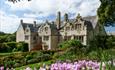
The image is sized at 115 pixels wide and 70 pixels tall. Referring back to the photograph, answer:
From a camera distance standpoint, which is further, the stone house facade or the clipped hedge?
the clipped hedge

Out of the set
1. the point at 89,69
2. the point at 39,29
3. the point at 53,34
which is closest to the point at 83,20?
the point at 53,34

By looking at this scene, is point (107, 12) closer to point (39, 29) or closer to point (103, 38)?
point (103, 38)

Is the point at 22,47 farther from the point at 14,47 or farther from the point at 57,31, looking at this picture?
the point at 57,31

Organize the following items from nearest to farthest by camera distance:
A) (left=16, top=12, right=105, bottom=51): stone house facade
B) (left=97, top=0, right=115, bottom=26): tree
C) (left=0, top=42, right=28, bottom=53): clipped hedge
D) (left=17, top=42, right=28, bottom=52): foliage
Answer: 1. (left=97, top=0, right=115, bottom=26): tree
2. (left=16, top=12, right=105, bottom=51): stone house facade
3. (left=0, top=42, right=28, bottom=53): clipped hedge
4. (left=17, top=42, right=28, bottom=52): foliage

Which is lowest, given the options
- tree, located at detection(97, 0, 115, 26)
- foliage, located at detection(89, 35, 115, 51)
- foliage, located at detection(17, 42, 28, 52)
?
foliage, located at detection(17, 42, 28, 52)

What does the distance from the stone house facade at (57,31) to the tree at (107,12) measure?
343 inches

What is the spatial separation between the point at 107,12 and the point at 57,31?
60.2 feet

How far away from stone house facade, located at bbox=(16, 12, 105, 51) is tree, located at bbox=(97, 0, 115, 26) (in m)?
8.71

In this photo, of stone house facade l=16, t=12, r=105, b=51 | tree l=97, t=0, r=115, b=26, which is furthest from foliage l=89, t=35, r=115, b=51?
stone house facade l=16, t=12, r=105, b=51

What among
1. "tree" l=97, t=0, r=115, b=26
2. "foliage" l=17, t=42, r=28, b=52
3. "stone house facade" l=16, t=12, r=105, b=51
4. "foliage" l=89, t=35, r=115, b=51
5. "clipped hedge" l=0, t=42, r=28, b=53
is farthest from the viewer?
"foliage" l=17, t=42, r=28, b=52

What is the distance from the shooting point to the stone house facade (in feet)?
153

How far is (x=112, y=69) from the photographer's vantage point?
118 inches

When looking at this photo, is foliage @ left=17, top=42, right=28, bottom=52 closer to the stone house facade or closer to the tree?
the stone house facade

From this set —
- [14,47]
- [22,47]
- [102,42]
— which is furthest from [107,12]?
[14,47]
